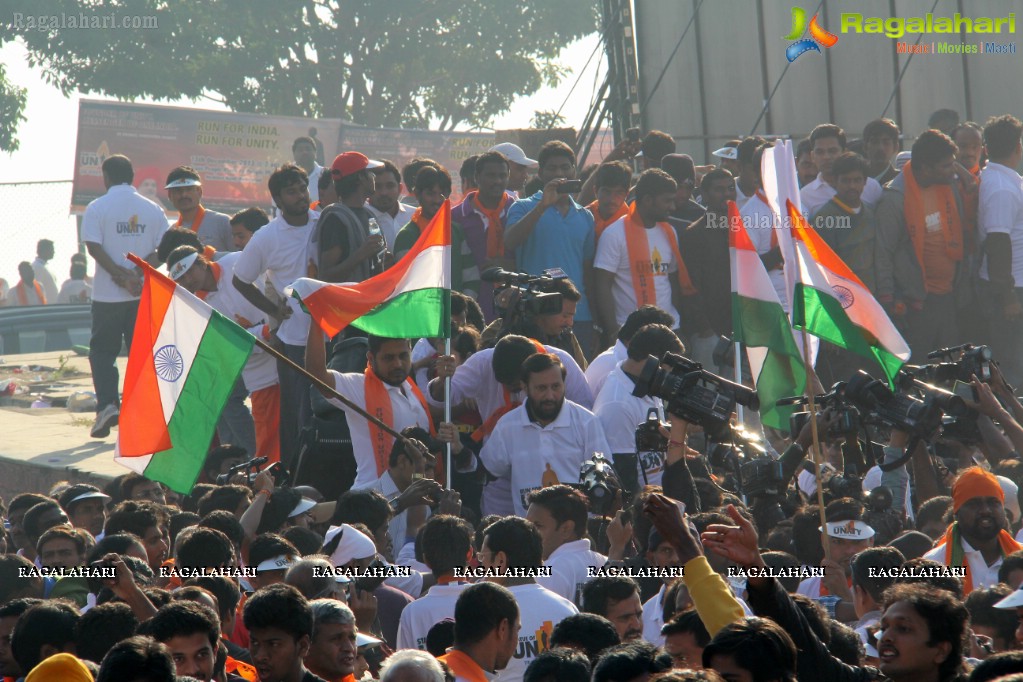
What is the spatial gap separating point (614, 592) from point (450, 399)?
2.92 metres

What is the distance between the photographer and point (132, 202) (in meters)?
12.4

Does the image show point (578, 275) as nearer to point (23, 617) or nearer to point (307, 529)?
point (307, 529)

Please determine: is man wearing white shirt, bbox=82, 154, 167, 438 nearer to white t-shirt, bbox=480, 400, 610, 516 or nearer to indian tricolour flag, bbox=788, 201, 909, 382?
white t-shirt, bbox=480, 400, 610, 516

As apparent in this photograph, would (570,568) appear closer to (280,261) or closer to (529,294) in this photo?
(529,294)

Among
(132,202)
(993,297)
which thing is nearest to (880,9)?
(993,297)

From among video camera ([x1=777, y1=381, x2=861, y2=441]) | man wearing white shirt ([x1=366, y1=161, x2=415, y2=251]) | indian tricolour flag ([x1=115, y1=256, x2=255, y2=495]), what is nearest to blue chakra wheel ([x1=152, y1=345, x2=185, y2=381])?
indian tricolour flag ([x1=115, y1=256, x2=255, y2=495])

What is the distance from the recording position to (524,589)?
6410mm

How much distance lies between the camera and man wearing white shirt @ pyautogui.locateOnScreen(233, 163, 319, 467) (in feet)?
34.8

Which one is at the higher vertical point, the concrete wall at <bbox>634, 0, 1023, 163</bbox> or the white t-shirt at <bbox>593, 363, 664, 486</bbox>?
the concrete wall at <bbox>634, 0, 1023, 163</bbox>

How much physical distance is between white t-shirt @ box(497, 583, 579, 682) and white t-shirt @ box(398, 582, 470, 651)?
30 centimetres

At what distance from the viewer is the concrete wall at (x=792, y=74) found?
15.1 metres

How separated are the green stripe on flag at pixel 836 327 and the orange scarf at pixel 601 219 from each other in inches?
114

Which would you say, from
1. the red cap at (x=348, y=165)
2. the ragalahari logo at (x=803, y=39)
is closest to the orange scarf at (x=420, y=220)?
the red cap at (x=348, y=165)

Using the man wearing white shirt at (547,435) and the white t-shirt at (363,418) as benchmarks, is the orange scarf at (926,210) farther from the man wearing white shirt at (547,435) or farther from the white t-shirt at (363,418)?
the white t-shirt at (363,418)
